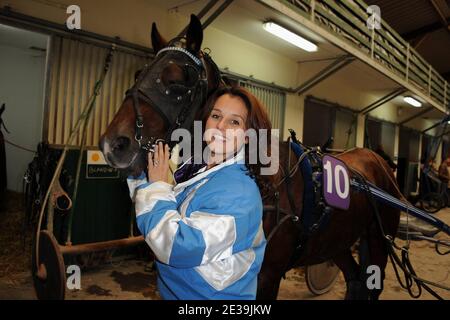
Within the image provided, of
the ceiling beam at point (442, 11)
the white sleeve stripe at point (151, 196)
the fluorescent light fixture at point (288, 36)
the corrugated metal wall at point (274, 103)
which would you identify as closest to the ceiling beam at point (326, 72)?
the corrugated metal wall at point (274, 103)

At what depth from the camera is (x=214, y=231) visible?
1022mm

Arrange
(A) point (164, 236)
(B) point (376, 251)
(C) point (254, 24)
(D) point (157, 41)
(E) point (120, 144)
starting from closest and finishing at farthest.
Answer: (A) point (164, 236)
(E) point (120, 144)
(D) point (157, 41)
(B) point (376, 251)
(C) point (254, 24)

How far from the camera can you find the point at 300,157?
2.00 meters

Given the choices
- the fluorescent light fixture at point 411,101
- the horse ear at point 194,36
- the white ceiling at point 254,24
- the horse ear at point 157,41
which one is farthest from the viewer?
the fluorescent light fixture at point 411,101

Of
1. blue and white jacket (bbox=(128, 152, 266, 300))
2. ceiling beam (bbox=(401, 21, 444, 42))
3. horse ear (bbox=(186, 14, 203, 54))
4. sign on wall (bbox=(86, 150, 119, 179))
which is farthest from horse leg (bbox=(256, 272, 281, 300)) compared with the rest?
ceiling beam (bbox=(401, 21, 444, 42))

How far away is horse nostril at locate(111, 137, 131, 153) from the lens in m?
1.28

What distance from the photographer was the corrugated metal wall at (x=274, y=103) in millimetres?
6043

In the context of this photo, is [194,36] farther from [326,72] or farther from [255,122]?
[326,72]

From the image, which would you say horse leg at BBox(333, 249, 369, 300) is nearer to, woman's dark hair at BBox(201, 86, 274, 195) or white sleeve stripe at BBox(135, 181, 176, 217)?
woman's dark hair at BBox(201, 86, 274, 195)

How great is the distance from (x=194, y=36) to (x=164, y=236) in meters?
1.00

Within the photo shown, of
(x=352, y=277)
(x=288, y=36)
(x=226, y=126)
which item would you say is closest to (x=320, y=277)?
(x=352, y=277)

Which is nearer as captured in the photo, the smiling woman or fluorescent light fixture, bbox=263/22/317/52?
the smiling woman

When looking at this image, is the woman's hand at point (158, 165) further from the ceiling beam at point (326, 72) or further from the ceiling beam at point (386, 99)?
the ceiling beam at point (386, 99)

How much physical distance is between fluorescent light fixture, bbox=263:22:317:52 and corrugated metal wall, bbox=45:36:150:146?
76.5 inches
